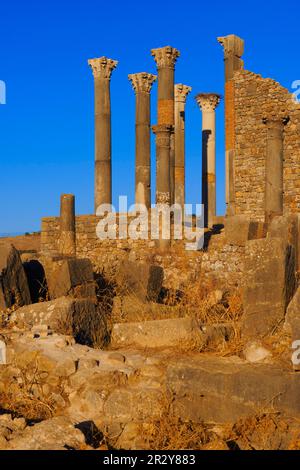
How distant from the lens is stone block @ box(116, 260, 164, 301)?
857 centimetres

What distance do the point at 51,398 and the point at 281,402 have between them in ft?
Answer: 6.62

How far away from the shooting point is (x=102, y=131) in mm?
22516

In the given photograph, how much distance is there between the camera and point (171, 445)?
4.79 meters

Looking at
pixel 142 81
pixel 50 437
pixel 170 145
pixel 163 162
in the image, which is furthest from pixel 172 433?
pixel 142 81

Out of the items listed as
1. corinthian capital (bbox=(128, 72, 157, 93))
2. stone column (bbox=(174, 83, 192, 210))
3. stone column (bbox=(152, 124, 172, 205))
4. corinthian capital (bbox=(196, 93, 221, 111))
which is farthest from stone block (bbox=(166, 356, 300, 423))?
corinthian capital (bbox=(196, 93, 221, 111))

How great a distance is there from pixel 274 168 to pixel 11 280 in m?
11.3

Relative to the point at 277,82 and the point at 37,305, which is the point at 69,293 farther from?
the point at 277,82

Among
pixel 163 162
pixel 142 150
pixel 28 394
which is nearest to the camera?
pixel 28 394

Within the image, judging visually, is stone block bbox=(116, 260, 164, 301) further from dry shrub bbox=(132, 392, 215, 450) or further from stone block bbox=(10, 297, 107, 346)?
dry shrub bbox=(132, 392, 215, 450)

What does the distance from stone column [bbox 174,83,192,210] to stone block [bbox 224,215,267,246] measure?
1197 cm

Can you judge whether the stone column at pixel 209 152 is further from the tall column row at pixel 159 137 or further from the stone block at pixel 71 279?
the stone block at pixel 71 279

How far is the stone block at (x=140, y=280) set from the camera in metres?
8.57

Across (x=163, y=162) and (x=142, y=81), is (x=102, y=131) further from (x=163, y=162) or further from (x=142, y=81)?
(x=163, y=162)
